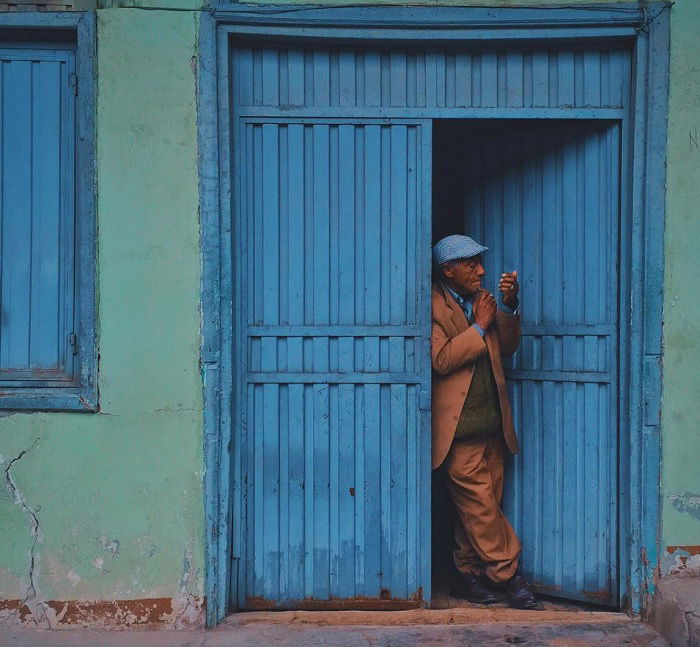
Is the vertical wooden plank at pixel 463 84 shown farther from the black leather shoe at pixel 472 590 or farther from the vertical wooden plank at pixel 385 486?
the black leather shoe at pixel 472 590

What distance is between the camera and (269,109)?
3.67m

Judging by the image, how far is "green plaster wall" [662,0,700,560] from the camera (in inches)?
141

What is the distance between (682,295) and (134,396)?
2.54 metres

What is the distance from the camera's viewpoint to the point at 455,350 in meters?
3.79

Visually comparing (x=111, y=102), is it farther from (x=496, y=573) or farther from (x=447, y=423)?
(x=496, y=573)

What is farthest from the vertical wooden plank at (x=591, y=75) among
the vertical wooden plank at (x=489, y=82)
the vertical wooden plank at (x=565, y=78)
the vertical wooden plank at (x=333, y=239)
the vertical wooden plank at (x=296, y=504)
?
the vertical wooden plank at (x=296, y=504)

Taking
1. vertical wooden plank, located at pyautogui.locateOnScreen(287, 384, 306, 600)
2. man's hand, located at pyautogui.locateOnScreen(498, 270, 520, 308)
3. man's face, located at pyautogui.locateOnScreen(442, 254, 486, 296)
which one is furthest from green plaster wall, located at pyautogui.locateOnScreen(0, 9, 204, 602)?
man's hand, located at pyautogui.locateOnScreen(498, 270, 520, 308)

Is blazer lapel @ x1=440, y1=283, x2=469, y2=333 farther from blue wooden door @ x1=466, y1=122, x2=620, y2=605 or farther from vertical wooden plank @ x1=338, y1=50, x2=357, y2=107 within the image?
vertical wooden plank @ x1=338, y1=50, x2=357, y2=107

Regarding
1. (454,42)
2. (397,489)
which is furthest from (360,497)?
(454,42)

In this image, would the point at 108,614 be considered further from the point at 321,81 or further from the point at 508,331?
the point at 321,81

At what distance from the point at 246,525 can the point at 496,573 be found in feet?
4.17

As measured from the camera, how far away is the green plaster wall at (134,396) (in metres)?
3.54

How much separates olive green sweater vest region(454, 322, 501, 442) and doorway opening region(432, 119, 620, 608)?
0.22 metres

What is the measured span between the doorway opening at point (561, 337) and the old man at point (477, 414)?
0.16m
